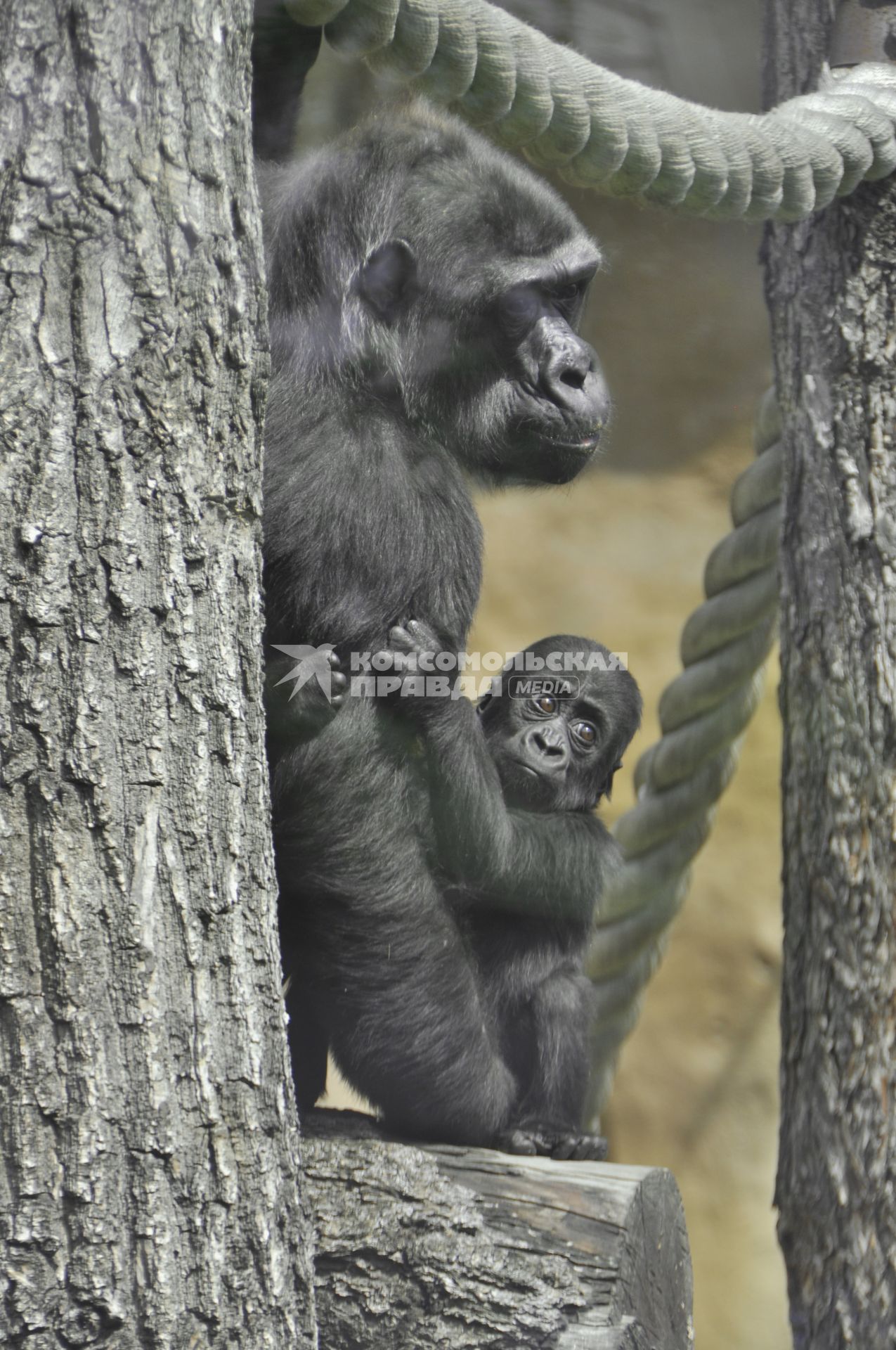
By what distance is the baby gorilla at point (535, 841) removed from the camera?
1.37 meters

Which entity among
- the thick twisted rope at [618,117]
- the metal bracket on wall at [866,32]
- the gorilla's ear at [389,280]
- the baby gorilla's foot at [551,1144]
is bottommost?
the baby gorilla's foot at [551,1144]

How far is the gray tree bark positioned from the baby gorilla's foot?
0.46m

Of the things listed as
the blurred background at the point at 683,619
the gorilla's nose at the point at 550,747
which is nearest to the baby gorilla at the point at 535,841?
the gorilla's nose at the point at 550,747

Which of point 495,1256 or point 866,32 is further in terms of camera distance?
point 866,32

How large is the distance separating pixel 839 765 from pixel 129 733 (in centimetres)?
114

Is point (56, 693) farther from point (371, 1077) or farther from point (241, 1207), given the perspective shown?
point (371, 1077)

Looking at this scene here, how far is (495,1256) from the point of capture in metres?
1.17

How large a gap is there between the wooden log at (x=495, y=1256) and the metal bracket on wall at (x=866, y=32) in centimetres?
157

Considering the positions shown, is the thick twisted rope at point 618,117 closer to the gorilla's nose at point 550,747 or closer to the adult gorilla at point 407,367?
the adult gorilla at point 407,367

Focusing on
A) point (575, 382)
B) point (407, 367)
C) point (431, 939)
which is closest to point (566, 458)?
point (575, 382)

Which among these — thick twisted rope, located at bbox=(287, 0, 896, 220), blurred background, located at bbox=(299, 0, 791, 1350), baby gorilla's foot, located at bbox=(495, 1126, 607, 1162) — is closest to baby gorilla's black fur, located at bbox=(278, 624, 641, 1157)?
baby gorilla's foot, located at bbox=(495, 1126, 607, 1162)

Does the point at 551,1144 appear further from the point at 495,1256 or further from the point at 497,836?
the point at 497,836

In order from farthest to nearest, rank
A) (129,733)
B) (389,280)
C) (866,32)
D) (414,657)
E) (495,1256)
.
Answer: (866,32) → (389,280) → (414,657) → (495,1256) → (129,733)

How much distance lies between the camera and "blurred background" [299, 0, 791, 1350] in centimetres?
299
